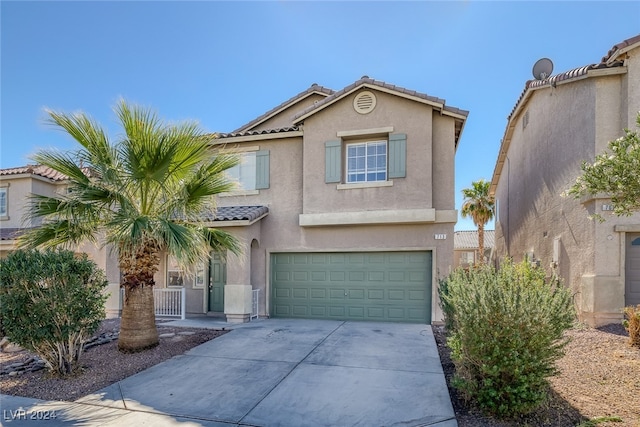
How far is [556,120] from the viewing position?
40.1 ft

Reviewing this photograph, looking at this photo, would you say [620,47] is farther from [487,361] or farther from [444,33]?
[487,361]

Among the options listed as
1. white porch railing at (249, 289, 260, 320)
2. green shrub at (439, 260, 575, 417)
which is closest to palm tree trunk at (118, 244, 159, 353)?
white porch railing at (249, 289, 260, 320)

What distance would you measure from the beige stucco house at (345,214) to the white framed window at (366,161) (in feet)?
0.12

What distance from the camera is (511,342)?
166 inches

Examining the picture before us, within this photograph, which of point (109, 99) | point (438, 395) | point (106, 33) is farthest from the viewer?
point (106, 33)

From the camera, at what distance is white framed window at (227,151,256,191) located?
1323cm

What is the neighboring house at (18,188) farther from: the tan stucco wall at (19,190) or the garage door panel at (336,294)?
the garage door panel at (336,294)

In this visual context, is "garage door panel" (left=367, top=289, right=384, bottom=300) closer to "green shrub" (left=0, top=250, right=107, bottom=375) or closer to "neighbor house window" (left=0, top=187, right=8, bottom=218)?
"green shrub" (left=0, top=250, right=107, bottom=375)

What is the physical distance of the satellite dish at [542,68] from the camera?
14273 millimetres

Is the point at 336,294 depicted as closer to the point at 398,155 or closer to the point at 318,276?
the point at 318,276

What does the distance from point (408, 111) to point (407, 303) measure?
645 centimetres

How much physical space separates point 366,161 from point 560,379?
8203mm

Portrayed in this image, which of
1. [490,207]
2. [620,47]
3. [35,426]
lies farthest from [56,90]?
[490,207]

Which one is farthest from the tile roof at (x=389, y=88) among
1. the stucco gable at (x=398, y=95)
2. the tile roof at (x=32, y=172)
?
the tile roof at (x=32, y=172)
